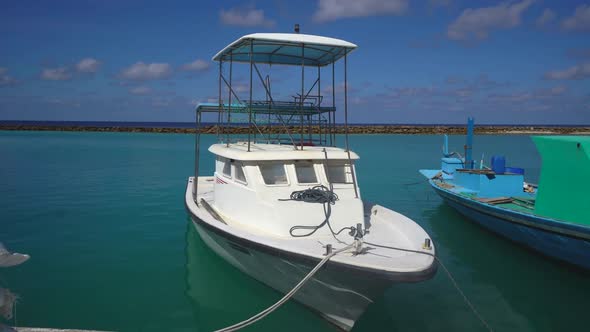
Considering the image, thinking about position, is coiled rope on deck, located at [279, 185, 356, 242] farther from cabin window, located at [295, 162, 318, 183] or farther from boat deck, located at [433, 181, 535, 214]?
boat deck, located at [433, 181, 535, 214]

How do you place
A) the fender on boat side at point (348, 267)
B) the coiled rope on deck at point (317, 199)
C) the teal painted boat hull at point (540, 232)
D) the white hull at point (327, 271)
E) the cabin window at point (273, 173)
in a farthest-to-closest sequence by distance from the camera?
the teal painted boat hull at point (540, 232), the cabin window at point (273, 173), the coiled rope on deck at point (317, 199), the white hull at point (327, 271), the fender on boat side at point (348, 267)

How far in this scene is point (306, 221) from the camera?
328 inches

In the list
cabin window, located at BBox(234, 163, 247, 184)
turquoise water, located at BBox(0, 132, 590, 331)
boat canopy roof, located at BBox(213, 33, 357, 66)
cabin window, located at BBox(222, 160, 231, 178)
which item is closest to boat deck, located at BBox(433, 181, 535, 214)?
turquoise water, located at BBox(0, 132, 590, 331)

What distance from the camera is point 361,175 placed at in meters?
29.0

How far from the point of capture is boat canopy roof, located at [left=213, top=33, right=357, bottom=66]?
9.08 meters

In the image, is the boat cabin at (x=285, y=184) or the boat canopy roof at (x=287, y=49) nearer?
the boat cabin at (x=285, y=184)

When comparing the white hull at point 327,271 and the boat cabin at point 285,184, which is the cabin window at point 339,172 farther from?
the white hull at point 327,271

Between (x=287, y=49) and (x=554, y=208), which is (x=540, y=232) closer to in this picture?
(x=554, y=208)

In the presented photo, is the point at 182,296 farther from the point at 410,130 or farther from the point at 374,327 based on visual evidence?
the point at 410,130

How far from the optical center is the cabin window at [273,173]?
9047mm

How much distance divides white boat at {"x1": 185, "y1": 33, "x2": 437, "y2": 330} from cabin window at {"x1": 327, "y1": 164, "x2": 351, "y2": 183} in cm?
2

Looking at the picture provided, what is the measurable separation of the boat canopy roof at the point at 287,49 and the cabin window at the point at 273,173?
2.41 m

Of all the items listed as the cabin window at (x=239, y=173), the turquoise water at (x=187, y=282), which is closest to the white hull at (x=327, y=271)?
the turquoise water at (x=187, y=282)

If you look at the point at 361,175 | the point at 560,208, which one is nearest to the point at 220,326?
the point at 560,208
